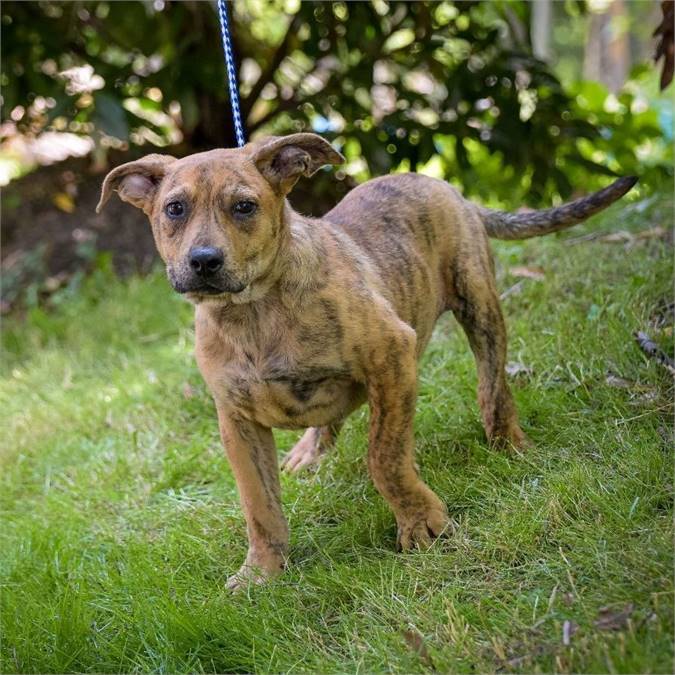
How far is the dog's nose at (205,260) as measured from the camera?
4.02m

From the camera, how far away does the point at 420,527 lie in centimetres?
450

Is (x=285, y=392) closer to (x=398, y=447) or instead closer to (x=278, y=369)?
(x=278, y=369)

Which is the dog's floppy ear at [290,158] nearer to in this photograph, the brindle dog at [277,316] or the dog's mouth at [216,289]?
the brindle dog at [277,316]

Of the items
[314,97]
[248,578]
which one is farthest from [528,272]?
[248,578]

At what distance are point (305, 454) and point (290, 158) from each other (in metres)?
1.96

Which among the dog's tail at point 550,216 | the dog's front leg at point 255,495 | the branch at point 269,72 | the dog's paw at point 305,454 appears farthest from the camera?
the branch at point 269,72

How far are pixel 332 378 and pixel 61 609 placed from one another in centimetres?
149

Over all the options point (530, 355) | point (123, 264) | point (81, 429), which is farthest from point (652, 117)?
point (81, 429)

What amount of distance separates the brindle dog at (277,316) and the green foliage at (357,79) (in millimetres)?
3528

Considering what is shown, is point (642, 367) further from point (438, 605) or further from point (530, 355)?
point (438, 605)

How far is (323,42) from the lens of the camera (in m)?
8.59

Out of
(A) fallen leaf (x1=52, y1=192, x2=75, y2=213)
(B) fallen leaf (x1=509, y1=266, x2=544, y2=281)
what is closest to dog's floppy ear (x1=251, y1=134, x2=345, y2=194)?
(B) fallen leaf (x1=509, y1=266, x2=544, y2=281)

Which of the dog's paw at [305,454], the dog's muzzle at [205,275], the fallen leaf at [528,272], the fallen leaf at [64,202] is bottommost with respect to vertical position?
the dog's paw at [305,454]

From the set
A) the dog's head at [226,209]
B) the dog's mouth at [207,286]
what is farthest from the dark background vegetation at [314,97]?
the dog's mouth at [207,286]
